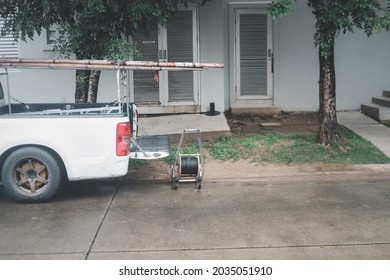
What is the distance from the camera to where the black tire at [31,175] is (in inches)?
281

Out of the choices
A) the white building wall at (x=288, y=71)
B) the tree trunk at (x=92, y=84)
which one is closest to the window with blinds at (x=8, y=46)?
the white building wall at (x=288, y=71)

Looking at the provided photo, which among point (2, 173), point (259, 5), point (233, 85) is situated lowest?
point (2, 173)

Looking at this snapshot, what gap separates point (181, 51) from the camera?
13.1m

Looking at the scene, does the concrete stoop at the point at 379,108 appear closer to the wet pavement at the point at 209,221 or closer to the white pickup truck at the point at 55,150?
the wet pavement at the point at 209,221

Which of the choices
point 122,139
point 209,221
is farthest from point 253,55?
point 209,221

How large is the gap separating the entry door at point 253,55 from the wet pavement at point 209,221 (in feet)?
18.5

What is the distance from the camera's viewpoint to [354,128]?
12.0 meters

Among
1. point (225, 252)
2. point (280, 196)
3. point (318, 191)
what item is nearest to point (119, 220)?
point (225, 252)

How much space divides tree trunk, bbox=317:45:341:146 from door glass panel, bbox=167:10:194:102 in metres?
4.12

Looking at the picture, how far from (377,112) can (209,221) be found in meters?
7.95

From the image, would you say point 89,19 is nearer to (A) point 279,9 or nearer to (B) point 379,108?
(A) point 279,9

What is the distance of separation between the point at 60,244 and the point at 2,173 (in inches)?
77.9

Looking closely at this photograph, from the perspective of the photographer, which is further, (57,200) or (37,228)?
(57,200)

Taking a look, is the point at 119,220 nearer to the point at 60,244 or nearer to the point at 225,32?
the point at 60,244
